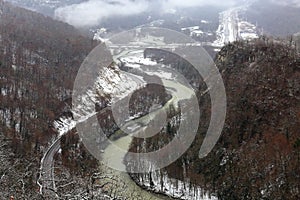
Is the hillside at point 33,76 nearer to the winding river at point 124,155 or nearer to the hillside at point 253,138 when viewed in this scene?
the winding river at point 124,155

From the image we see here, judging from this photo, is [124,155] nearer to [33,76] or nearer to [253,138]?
[253,138]

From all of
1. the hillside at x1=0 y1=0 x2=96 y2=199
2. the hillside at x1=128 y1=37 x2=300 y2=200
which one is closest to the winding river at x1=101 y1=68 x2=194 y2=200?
the hillside at x1=128 y1=37 x2=300 y2=200

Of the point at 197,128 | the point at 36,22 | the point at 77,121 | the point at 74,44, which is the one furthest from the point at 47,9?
the point at 197,128

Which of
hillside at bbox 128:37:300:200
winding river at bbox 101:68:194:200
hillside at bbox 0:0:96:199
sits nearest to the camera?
winding river at bbox 101:68:194:200

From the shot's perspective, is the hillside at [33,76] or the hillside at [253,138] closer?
the hillside at [253,138]

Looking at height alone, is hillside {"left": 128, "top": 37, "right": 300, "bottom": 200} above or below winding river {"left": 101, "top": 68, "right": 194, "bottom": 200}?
above

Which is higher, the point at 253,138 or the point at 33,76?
the point at 253,138

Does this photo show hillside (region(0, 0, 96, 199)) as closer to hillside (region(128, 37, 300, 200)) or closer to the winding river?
the winding river

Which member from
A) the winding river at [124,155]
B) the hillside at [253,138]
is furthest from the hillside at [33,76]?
the hillside at [253,138]

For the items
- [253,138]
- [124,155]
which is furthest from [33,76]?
[253,138]

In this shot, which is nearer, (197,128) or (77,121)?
(197,128)

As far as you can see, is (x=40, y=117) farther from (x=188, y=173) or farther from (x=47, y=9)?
(x=47, y=9)
